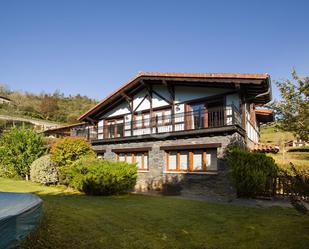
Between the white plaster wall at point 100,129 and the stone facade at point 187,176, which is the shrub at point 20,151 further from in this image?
the stone facade at point 187,176

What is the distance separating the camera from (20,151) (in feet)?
63.4

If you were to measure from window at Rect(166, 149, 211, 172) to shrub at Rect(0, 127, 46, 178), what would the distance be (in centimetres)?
1068

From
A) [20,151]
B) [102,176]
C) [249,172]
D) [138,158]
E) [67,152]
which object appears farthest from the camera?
[20,151]

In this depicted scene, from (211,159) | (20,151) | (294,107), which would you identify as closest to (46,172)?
(20,151)

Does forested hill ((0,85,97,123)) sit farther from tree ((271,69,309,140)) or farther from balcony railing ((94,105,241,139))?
tree ((271,69,309,140))

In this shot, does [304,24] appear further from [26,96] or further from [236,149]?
[26,96]

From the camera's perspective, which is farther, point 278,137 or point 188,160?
point 278,137

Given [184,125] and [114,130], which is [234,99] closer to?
[184,125]

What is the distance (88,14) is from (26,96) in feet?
215

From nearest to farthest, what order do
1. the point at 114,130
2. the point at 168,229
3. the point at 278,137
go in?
1. the point at 168,229
2. the point at 114,130
3. the point at 278,137

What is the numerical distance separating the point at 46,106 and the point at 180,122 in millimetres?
55253

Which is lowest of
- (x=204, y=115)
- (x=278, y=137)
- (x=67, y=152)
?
(x=67, y=152)

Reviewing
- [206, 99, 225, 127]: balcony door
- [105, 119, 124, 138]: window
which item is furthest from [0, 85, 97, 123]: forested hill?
[206, 99, 225, 127]: balcony door

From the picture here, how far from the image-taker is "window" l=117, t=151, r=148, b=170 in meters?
17.8
